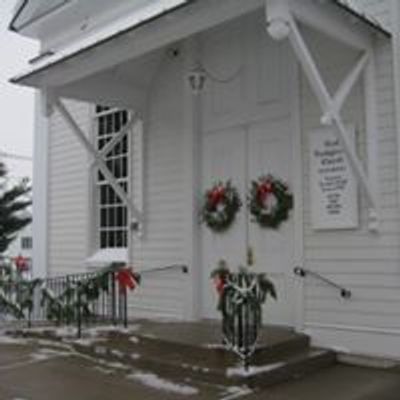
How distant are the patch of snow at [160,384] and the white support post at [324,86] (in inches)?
103

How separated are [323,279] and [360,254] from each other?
0.56 meters

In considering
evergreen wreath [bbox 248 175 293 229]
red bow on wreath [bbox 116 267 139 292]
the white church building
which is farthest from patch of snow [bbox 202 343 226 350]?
red bow on wreath [bbox 116 267 139 292]

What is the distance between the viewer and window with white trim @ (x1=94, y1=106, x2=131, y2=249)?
35.9 feet

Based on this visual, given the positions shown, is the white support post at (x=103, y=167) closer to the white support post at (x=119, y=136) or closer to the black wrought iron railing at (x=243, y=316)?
the white support post at (x=119, y=136)

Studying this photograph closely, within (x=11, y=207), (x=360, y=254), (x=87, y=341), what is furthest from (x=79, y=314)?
(x=11, y=207)

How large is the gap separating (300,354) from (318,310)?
69cm

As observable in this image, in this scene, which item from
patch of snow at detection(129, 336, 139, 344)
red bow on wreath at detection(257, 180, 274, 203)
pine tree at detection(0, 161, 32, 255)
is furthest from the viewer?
pine tree at detection(0, 161, 32, 255)

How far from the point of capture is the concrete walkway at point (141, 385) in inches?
235

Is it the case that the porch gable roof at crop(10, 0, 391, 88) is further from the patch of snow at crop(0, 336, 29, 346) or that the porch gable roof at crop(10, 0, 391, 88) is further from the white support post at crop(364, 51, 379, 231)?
the patch of snow at crop(0, 336, 29, 346)

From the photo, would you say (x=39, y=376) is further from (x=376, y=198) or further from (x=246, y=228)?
(x=376, y=198)

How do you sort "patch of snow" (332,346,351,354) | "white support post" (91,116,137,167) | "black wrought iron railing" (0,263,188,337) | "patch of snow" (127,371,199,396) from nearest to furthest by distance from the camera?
"patch of snow" (127,371,199,396) → "patch of snow" (332,346,351,354) → "black wrought iron railing" (0,263,188,337) → "white support post" (91,116,137,167)

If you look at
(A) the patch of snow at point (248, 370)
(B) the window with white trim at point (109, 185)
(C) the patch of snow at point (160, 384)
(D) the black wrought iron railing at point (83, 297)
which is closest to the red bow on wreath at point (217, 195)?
(D) the black wrought iron railing at point (83, 297)

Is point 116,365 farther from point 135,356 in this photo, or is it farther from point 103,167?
point 103,167

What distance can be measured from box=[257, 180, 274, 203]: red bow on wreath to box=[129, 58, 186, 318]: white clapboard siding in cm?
148
